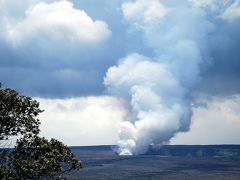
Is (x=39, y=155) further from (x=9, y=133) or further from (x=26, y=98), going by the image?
(x=26, y=98)

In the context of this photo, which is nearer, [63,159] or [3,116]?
[3,116]

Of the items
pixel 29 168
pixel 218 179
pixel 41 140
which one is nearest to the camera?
pixel 29 168

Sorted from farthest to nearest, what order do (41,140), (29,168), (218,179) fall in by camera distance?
(218,179) < (41,140) < (29,168)

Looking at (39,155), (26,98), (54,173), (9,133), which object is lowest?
(54,173)

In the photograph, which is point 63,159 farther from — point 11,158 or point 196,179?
point 196,179

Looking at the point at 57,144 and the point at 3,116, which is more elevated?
the point at 3,116

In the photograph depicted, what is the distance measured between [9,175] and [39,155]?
7.85 ft

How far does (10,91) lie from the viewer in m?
20.1

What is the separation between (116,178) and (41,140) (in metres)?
78.9

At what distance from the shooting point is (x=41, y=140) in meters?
20.5

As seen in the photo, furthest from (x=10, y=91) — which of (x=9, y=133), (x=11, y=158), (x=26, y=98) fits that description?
(x=11, y=158)

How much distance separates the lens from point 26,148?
20.6 meters

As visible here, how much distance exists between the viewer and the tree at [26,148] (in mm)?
19312

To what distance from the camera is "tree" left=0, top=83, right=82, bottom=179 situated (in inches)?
760
